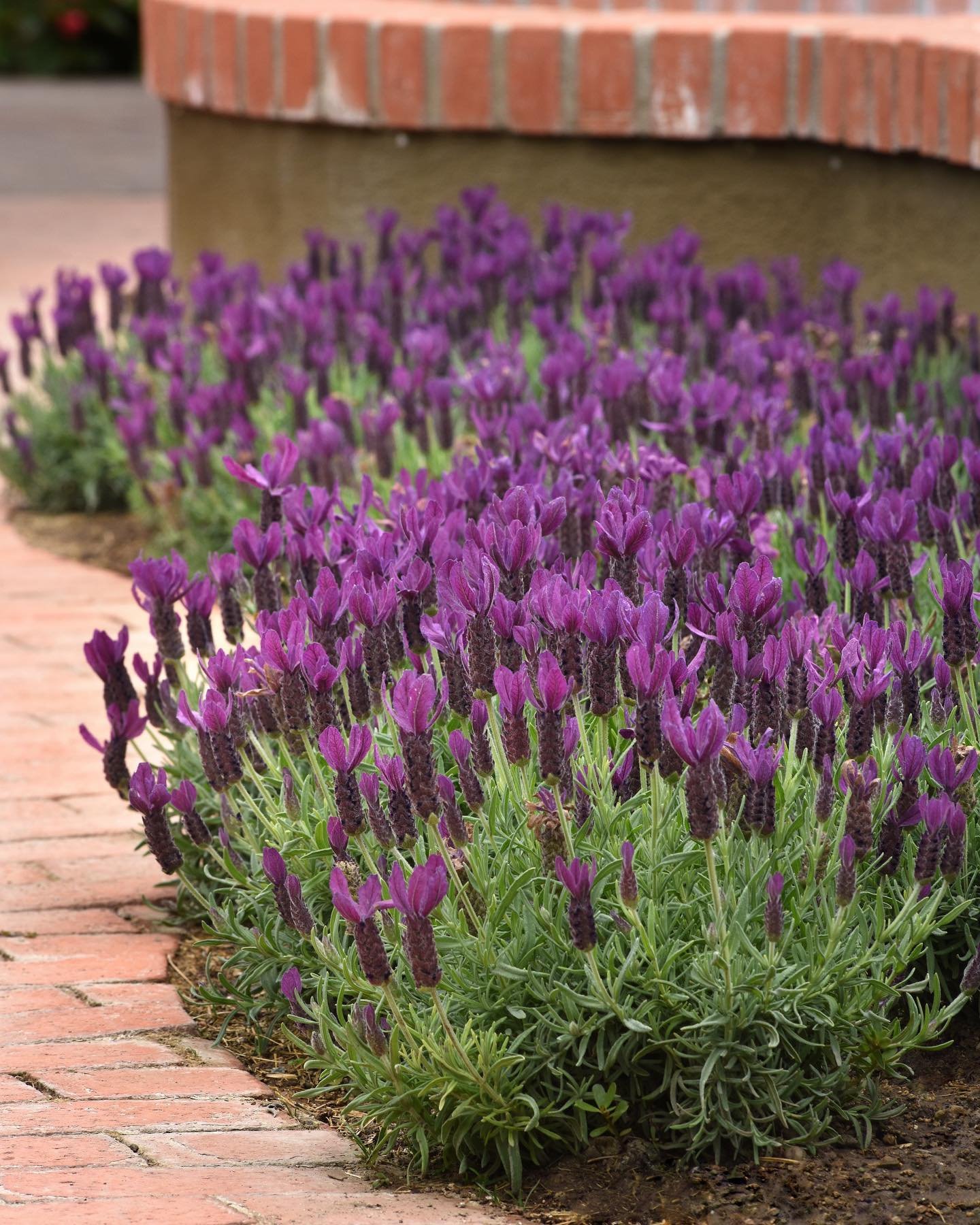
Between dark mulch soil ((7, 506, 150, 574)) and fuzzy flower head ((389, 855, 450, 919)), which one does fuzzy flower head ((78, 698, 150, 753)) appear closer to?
fuzzy flower head ((389, 855, 450, 919))

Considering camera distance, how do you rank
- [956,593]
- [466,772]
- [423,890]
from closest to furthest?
[423,890]
[466,772]
[956,593]

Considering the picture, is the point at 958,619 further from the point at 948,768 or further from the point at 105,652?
the point at 105,652

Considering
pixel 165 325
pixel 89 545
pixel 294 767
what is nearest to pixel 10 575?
pixel 89 545

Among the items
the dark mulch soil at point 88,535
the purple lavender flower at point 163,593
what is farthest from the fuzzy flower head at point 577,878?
the dark mulch soil at point 88,535

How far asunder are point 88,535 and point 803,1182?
3.96 meters

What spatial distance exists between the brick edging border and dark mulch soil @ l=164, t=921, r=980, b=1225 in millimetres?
4269

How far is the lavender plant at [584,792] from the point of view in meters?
2.59

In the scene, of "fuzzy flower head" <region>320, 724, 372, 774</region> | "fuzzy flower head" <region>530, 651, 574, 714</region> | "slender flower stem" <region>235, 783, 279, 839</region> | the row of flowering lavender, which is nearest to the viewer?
"fuzzy flower head" <region>530, 651, 574, 714</region>

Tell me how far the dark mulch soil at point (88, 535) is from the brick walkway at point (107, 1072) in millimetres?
1501

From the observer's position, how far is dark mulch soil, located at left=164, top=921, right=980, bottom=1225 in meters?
2.55

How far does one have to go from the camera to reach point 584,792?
2.79m

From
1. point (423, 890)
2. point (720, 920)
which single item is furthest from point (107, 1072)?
point (720, 920)

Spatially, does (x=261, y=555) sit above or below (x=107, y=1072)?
above

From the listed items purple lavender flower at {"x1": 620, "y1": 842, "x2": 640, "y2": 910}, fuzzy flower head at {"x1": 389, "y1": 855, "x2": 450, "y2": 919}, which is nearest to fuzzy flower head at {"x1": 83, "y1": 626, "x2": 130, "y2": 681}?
fuzzy flower head at {"x1": 389, "y1": 855, "x2": 450, "y2": 919}
